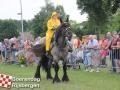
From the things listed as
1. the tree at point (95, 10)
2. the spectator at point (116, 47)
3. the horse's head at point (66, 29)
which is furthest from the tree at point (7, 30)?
the horse's head at point (66, 29)

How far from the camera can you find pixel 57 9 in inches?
3622

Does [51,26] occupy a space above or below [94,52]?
above

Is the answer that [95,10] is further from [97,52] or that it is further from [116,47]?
[116,47]

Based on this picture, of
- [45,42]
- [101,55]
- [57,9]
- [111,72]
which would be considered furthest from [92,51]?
[57,9]

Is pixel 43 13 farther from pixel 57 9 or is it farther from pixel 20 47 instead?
pixel 20 47

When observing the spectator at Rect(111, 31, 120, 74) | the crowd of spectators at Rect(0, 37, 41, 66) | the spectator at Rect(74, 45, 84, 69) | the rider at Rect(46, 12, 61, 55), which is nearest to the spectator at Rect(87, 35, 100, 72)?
the spectator at Rect(74, 45, 84, 69)

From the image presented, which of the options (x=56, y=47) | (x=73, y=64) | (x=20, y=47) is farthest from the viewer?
(x=20, y=47)

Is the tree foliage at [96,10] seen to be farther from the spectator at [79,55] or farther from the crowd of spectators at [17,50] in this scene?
the spectator at [79,55]

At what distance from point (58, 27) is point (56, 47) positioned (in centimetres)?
79

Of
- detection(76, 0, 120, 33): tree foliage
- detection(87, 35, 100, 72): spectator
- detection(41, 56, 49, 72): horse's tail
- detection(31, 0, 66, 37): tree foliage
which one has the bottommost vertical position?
detection(41, 56, 49, 72): horse's tail

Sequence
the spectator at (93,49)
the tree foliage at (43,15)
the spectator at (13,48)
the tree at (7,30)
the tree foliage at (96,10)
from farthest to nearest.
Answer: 1. the tree at (7,30)
2. the tree foliage at (43,15)
3. the tree foliage at (96,10)
4. the spectator at (13,48)
5. the spectator at (93,49)

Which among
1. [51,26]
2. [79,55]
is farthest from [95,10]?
[51,26]

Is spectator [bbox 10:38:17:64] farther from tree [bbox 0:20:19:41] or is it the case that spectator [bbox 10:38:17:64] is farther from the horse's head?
tree [bbox 0:20:19:41]

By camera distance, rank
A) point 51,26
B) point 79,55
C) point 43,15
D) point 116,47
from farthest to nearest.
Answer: point 43,15
point 79,55
point 116,47
point 51,26
